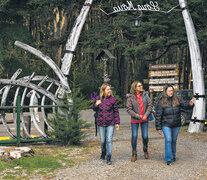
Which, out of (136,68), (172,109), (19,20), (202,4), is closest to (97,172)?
(172,109)

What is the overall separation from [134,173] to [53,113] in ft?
13.9

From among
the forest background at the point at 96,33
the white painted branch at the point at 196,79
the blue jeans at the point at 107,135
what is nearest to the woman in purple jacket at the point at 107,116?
the blue jeans at the point at 107,135

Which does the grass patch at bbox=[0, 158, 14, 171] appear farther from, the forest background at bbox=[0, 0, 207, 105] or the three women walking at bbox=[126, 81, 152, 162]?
the forest background at bbox=[0, 0, 207, 105]

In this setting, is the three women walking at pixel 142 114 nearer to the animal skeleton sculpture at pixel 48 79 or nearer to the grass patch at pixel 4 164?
the grass patch at pixel 4 164

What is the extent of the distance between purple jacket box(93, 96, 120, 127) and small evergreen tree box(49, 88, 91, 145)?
2370mm

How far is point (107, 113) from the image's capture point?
28.0 feet

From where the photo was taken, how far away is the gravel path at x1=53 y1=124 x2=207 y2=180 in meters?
7.29

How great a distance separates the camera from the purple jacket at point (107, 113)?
334 inches

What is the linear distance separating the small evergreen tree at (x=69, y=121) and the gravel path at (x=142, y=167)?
A: 769mm

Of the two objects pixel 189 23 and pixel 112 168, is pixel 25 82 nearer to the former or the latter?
pixel 112 168

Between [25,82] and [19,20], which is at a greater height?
[19,20]

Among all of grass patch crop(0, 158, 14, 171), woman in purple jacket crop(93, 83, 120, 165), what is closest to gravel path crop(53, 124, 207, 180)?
woman in purple jacket crop(93, 83, 120, 165)

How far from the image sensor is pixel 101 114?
8.58 metres

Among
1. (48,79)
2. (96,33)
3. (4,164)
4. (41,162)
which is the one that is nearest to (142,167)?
(41,162)
